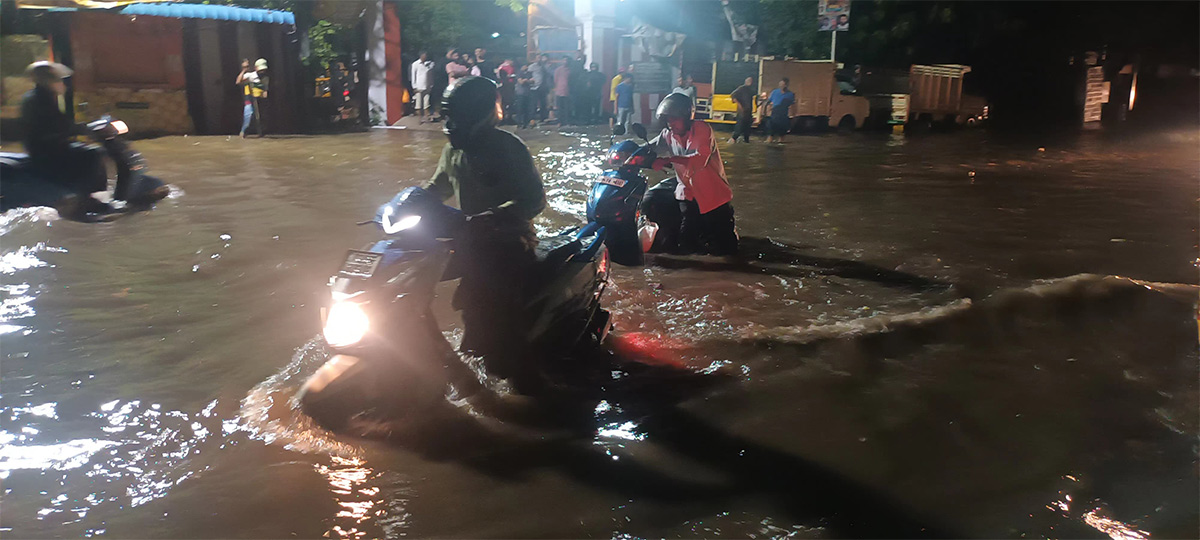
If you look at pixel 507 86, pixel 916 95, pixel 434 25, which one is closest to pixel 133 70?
pixel 507 86

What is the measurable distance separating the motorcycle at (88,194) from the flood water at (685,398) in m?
0.25

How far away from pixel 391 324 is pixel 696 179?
4.14 meters

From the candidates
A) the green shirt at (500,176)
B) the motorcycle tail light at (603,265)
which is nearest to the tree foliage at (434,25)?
the motorcycle tail light at (603,265)

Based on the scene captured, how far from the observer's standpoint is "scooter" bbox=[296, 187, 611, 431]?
3.30 m

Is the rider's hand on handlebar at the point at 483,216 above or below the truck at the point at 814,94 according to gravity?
below

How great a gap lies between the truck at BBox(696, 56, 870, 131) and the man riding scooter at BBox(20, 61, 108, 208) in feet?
53.0

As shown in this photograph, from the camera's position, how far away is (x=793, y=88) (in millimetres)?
22297

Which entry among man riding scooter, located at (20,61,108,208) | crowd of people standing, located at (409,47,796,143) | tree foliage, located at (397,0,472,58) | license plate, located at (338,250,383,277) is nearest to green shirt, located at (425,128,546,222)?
license plate, located at (338,250,383,277)

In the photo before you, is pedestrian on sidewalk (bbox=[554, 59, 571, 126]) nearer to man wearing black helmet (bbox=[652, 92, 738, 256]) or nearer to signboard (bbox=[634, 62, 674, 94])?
signboard (bbox=[634, 62, 674, 94])

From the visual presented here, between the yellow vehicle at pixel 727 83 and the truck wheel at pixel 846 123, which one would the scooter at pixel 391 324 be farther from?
the truck wheel at pixel 846 123

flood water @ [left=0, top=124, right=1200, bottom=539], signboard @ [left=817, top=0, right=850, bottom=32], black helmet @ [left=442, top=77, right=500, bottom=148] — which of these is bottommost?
flood water @ [left=0, top=124, right=1200, bottom=539]

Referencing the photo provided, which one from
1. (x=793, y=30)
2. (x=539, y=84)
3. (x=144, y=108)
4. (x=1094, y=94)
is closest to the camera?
(x=144, y=108)

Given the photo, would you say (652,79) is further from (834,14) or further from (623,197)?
(623,197)

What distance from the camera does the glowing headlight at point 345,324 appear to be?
3268 millimetres
